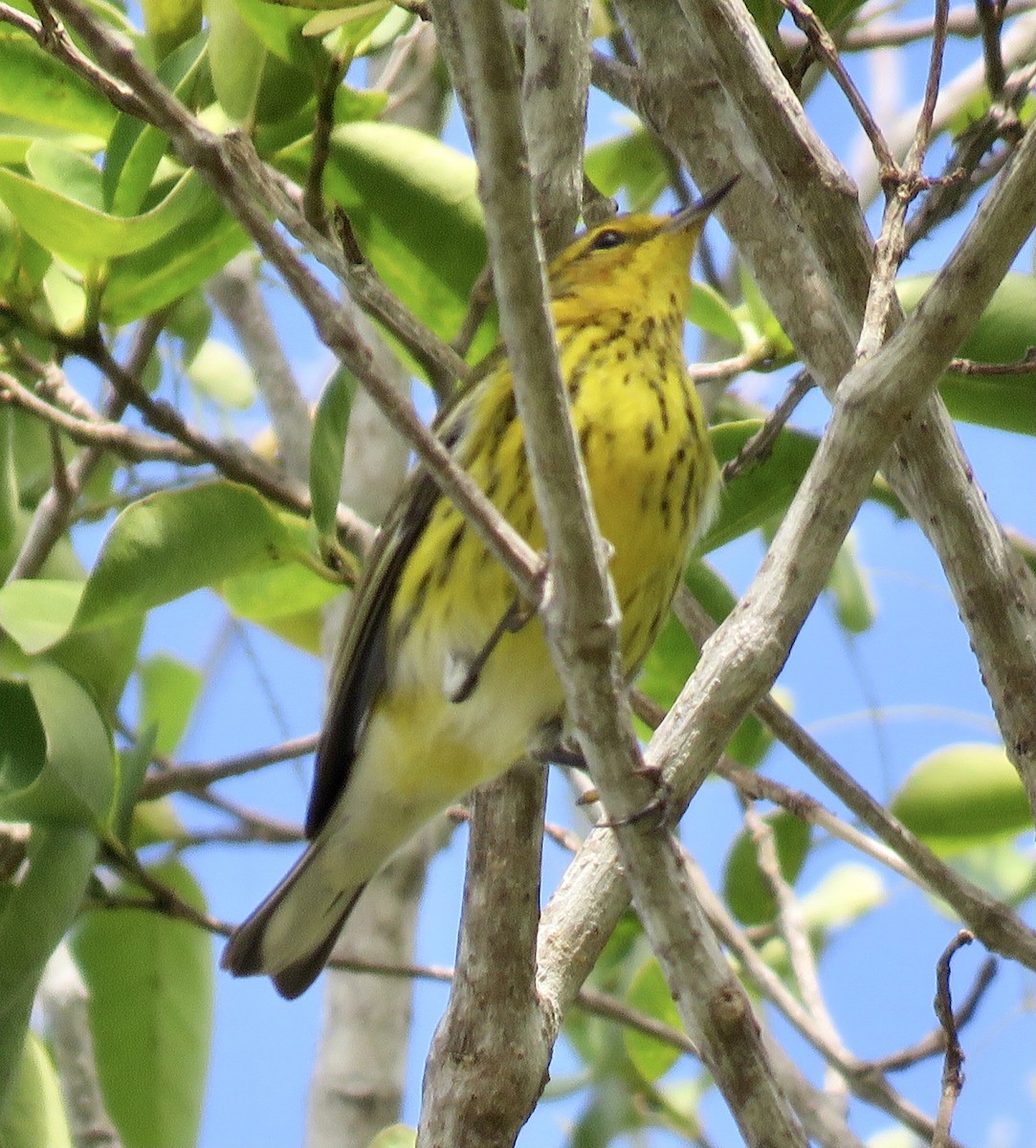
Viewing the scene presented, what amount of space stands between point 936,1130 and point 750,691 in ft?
1.92

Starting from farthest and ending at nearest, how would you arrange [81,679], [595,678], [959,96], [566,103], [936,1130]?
[959,96] → [81,679] → [566,103] → [936,1130] → [595,678]

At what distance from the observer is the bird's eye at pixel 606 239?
375 centimetres

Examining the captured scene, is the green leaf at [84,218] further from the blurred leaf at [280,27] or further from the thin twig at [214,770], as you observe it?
the thin twig at [214,770]

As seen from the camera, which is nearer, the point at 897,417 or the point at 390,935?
the point at 897,417

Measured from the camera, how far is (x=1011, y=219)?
189cm

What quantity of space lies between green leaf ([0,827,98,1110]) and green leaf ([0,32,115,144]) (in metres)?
1.37

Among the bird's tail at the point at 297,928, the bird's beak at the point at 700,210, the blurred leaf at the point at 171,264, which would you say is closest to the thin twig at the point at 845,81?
the bird's beak at the point at 700,210

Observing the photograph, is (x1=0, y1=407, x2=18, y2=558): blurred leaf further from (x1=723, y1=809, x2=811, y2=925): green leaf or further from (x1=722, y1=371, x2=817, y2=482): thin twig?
(x1=723, y1=809, x2=811, y2=925): green leaf

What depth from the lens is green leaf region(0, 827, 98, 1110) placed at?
262cm

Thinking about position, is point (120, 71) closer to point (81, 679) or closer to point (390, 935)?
point (81, 679)

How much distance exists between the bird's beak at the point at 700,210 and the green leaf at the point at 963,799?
1218mm

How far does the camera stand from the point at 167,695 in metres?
3.70

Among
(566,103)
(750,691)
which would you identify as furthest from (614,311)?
(750,691)

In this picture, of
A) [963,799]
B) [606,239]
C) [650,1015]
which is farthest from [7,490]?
[963,799]
